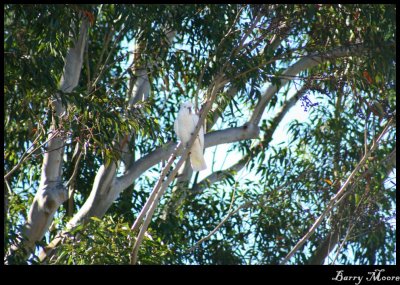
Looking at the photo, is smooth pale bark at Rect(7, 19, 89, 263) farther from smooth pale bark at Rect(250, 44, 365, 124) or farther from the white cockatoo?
smooth pale bark at Rect(250, 44, 365, 124)

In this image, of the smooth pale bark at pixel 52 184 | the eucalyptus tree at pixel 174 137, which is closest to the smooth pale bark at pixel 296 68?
the eucalyptus tree at pixel 174 137

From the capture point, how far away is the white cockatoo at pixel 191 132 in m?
7.16

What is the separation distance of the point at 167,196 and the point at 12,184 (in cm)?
138

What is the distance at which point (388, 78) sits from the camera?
7.90 m

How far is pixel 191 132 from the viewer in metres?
7.09

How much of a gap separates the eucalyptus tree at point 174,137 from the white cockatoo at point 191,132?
102 millimetres

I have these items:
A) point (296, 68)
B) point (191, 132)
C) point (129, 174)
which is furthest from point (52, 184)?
point (296, 68)

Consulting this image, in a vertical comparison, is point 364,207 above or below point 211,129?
below

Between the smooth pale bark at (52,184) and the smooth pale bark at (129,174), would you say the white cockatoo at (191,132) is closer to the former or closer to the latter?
the smooth pale bark at (129,174)

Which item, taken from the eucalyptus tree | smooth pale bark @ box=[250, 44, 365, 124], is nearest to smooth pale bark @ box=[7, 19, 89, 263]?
the eucalyptus tree

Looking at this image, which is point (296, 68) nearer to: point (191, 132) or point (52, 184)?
point (191, 132)
